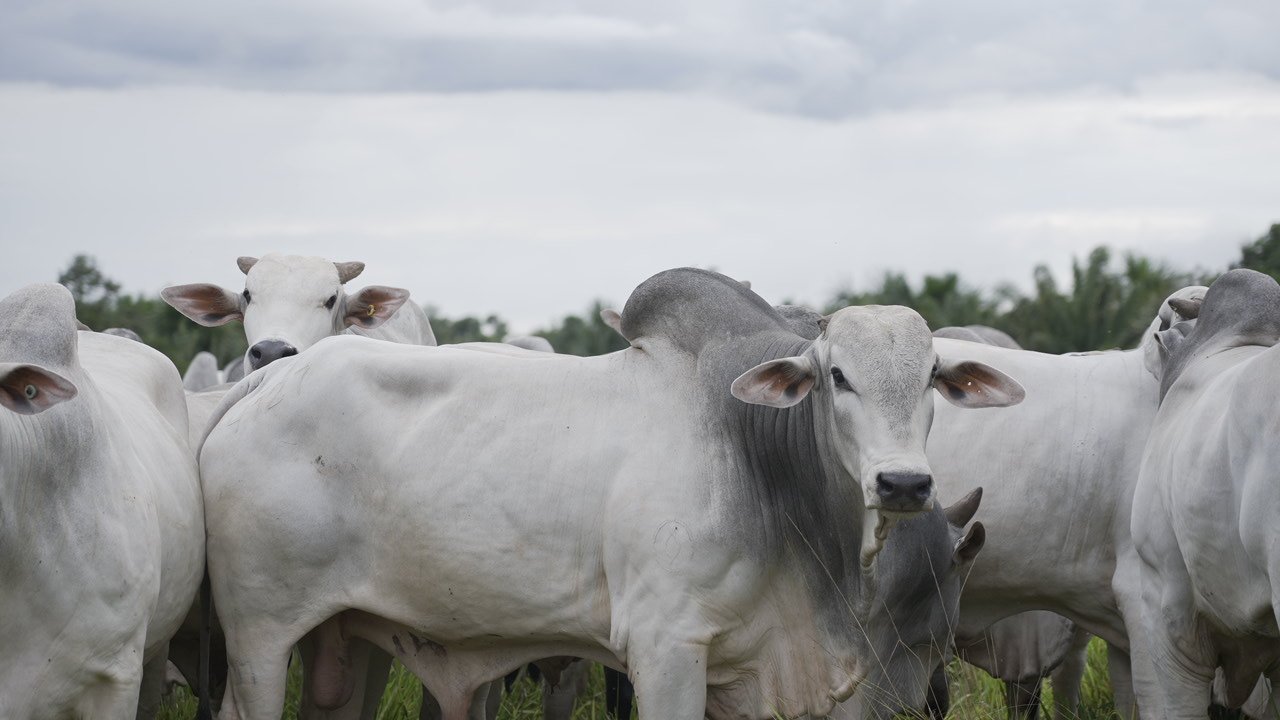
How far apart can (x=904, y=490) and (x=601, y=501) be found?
1128mm

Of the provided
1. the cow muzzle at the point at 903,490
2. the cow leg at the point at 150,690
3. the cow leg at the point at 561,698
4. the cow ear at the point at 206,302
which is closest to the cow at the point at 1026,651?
the cow leg at the point at 561,698

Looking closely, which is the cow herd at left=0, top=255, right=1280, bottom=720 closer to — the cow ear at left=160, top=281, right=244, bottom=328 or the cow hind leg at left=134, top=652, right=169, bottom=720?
the cow hind leg at left=134, top=652, right=169, bottom=720

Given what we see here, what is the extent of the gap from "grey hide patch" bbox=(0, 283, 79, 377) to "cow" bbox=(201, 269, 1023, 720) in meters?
0.89

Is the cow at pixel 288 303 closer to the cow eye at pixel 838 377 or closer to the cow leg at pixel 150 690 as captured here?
the cow leg at pixel 150 690

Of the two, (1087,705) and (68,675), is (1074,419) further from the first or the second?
(68,675)

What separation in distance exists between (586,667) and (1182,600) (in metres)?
3.51

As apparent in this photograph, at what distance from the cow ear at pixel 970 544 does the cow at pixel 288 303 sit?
9.97 feet

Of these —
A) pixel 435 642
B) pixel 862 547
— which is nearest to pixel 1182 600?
pixel 862 547

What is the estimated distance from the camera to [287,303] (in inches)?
286

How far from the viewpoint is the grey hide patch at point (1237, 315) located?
5.70 metres

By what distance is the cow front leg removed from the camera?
497 cm

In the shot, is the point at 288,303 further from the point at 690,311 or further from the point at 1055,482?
the point at 1055,482

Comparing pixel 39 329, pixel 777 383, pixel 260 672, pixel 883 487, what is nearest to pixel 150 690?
pixel 260 672

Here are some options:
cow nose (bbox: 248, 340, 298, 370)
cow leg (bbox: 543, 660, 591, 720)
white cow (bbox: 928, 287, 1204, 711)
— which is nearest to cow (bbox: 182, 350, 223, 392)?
cow nose (bbox: 248, 340, 298, 370)
